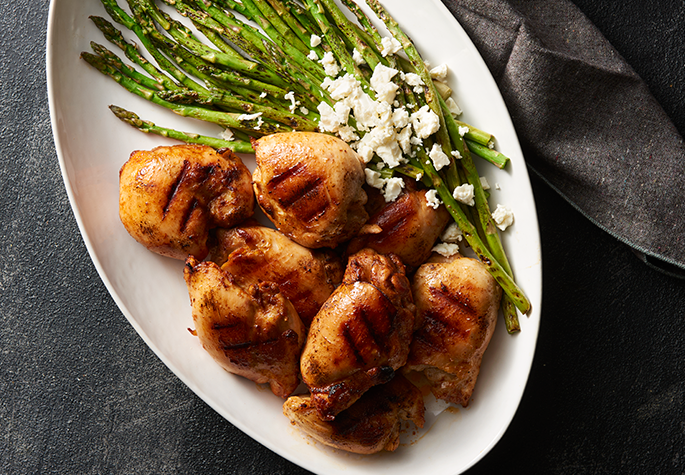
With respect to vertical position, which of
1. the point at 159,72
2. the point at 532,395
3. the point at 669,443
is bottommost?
the point at 669,443

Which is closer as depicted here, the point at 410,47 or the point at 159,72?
the point at 410,47

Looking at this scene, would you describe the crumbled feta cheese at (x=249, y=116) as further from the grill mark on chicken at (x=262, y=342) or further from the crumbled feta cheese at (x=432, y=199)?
the grill mark on chicken at (x=262, y=342)

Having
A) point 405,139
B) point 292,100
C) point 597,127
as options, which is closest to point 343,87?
point 292,100

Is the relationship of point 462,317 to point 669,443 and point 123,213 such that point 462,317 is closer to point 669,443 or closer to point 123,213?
point 669,443

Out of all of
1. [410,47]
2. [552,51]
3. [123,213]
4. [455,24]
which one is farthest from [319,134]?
[552,51]

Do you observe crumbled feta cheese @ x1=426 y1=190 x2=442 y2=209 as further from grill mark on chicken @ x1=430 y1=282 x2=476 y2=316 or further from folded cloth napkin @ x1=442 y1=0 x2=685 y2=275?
folded cloth napkin @ x1=442 y1=0 x2=685 y2=275

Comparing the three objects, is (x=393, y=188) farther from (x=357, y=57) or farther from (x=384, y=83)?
(x=357, y=57)

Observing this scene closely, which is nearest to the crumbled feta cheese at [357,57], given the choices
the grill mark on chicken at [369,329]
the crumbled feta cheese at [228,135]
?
the crumbled feta cheese at [228,135]

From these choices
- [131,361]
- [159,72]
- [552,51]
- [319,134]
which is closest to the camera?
[319,134]
